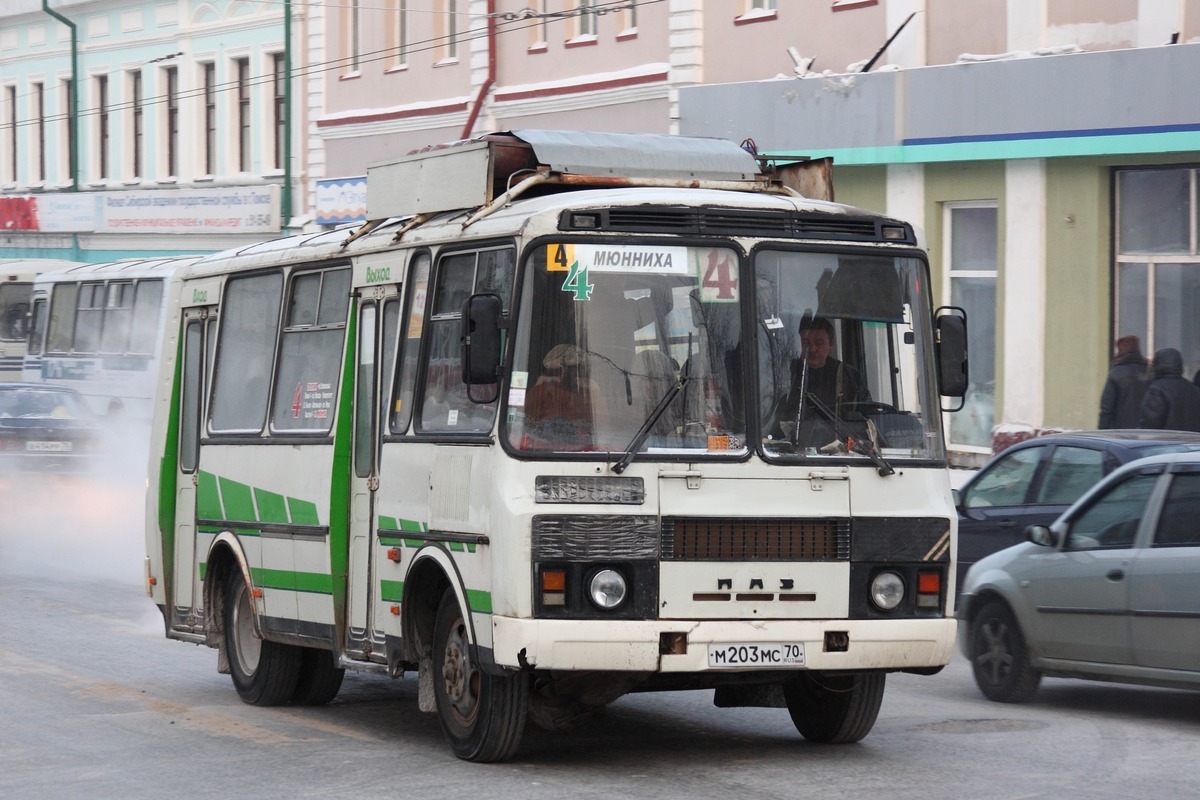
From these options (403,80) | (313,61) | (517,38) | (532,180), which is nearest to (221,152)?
(313,61)

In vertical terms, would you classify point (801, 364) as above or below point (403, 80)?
below

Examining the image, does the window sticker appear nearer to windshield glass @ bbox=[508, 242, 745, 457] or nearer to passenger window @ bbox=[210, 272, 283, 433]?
windshield glass @ bbox=[508, 242, 745, 457]

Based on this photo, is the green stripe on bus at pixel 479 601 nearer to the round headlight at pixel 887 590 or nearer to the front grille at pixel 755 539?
the front grille at pixel 755 539

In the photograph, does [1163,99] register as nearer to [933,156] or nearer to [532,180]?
[933,156]

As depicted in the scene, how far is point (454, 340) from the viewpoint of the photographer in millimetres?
9727

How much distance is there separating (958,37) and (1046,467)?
427 inches

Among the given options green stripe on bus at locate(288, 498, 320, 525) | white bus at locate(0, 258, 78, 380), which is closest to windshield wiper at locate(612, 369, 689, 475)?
green stripe on bus at locate(288, 498, 320, 525)

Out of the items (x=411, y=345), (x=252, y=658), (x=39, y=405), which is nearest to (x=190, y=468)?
(x=252, y=658)

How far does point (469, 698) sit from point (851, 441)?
2090 millimetres

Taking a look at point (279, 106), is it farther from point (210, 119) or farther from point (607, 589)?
point (607, 589)

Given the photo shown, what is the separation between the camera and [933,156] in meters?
24.0

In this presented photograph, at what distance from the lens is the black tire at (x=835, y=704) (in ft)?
32.4

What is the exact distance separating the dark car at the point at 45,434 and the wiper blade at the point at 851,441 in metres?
19.5

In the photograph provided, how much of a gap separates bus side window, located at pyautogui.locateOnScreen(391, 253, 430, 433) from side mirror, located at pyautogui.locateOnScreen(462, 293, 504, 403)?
1172 millimetres
